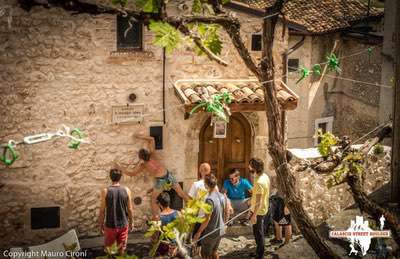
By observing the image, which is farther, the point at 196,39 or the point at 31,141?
the point at 196,39

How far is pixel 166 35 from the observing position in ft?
18.0

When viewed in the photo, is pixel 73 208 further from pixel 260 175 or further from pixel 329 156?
pixel 329 156

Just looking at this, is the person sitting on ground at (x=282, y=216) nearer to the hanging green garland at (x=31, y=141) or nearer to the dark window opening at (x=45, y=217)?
the dark window opening at (x=45, y=217)

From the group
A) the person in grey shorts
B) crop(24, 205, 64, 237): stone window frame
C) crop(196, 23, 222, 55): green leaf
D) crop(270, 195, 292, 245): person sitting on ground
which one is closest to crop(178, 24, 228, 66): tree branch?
crop(196, 23, 222, 55): green leaf

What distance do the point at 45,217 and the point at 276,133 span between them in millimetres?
6337

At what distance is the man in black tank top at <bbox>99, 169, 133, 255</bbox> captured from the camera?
9.09 meters

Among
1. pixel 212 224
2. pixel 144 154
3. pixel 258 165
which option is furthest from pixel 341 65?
pixel 212 224

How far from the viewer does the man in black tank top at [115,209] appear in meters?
9.09

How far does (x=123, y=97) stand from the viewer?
10.7 meters

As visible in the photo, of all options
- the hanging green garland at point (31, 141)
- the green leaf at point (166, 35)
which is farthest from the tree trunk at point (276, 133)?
the hanging green garland at point (31, 141)

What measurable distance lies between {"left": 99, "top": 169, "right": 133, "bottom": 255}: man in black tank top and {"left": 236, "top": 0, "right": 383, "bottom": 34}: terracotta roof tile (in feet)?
22.2

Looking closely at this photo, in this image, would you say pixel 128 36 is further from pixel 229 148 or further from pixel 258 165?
pixel 258 165

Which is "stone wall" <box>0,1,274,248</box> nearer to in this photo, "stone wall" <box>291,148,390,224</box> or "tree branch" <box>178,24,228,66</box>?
"stone wall" <box>291,148,390,224</box>

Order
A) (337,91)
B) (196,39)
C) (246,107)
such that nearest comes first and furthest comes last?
(196,39)
(246,107)
(337,91)
